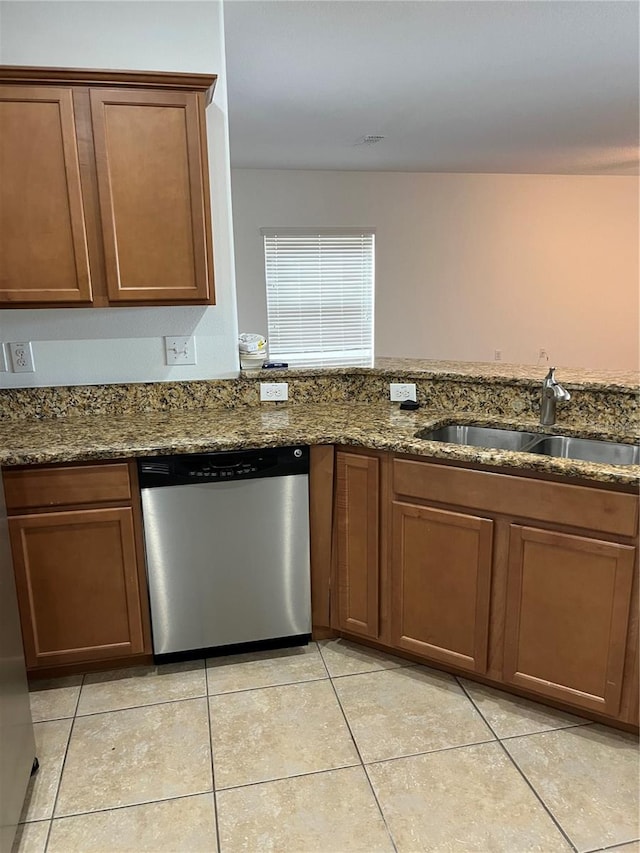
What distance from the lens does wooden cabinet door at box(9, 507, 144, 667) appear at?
1935 mm

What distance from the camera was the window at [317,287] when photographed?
19.7 feet

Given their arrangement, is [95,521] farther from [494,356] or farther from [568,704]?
[494,356]

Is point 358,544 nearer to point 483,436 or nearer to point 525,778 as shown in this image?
point 483,436

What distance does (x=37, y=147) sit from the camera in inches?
75.7

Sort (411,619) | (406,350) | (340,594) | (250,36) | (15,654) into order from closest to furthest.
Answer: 1. (15,654)
2. (411,619)
3. (340,594)
4. (250,36)
5. (406,350)

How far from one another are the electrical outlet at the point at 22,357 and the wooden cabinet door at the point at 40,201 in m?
0.36

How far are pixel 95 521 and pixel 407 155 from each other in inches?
177

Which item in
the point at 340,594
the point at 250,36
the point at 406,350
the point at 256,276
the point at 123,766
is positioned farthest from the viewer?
the point at 406,350

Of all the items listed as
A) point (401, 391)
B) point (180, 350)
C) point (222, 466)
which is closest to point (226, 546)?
point (222, 466)

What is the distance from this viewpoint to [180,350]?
8.08 feet

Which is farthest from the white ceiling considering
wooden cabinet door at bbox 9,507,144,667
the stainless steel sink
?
wooden cabinet door at bbox 9,507,144,667

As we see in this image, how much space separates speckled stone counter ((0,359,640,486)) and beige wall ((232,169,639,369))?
3657mm

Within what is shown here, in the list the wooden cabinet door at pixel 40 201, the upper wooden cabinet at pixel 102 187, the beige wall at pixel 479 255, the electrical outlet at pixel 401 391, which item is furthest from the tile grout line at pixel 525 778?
the beige wall at pixel 479 255

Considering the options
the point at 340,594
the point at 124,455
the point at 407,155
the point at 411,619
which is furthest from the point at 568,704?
the point at 407,155
